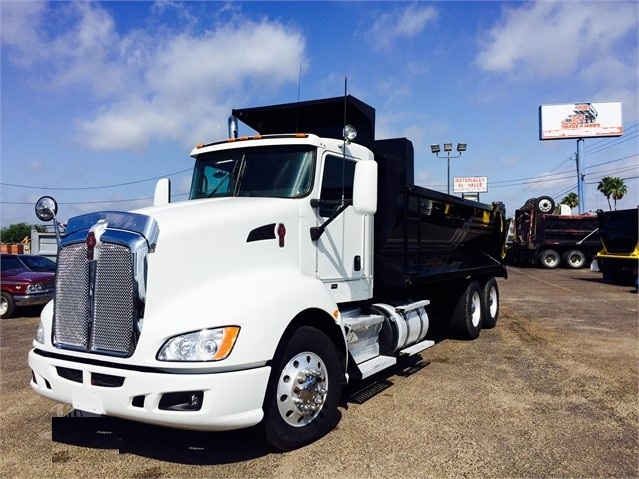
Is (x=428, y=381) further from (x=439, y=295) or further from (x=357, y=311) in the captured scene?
(x=439, y=295)

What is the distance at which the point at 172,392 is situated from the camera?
3.51 metres

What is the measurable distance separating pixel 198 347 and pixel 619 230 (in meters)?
19.3

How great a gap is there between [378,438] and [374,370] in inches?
37.7

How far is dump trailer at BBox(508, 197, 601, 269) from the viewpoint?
28.0 m

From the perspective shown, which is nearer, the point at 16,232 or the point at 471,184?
the point at 471,184

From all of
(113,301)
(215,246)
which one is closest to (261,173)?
(215,246)

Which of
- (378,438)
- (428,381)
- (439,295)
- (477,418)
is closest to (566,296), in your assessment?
(439,295)

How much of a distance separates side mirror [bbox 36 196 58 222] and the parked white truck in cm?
4

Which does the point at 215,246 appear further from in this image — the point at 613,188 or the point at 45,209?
the point at 613,188

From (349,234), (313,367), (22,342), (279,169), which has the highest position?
(279,169)

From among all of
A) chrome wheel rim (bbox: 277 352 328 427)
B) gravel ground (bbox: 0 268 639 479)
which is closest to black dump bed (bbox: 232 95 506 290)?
gravel ground (bbox: 0 268 639 479)

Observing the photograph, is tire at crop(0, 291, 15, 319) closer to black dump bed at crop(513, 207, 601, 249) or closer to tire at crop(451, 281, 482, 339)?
tire at crop(451, 281, 482, 339)

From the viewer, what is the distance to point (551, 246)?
28.6 m

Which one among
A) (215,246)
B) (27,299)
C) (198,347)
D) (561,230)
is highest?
(561,230)
